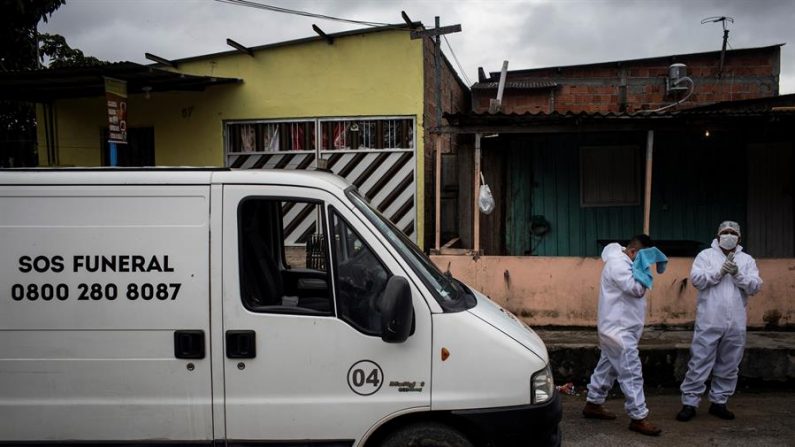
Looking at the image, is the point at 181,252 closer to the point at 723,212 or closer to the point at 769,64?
the point at 723,212

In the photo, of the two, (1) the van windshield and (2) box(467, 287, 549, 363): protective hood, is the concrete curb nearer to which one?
(2) box(467, 287, 549, 363): protective hood

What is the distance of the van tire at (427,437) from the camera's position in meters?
3.28

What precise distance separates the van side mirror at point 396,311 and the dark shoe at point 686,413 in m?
3.55

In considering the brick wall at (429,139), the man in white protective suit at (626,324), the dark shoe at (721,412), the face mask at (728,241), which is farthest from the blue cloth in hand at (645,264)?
the brick wall at (429,139)

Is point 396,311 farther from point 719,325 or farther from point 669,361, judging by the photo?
point 669,361

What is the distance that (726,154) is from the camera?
30.3 feet

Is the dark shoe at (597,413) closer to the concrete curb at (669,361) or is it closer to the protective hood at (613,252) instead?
the concrete curb at (669,361)

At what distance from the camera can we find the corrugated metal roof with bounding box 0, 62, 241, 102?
7887mm

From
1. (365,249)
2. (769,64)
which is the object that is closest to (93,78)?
(365,249)

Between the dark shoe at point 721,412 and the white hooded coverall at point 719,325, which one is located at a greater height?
the white hooded coverall at point 719,325

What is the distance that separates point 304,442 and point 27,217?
198 centimetres

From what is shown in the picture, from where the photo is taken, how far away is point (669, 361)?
21.5 ft

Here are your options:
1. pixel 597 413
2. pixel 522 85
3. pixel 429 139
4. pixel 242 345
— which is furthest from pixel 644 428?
pixel 522 85

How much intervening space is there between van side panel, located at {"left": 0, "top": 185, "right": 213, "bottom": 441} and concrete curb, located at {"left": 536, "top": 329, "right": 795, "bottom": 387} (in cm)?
437
